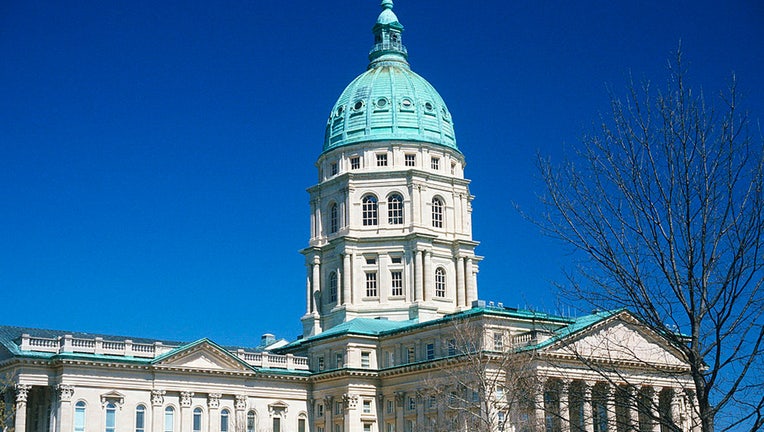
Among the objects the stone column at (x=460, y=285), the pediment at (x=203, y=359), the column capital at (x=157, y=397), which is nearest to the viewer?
the column capital at (x=157, y=397)

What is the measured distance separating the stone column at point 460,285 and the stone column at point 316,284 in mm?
14609

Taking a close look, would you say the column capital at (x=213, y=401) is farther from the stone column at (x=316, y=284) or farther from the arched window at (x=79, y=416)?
the stone column at (x=316, y=284)

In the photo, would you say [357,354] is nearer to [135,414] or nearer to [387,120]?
[135,414]

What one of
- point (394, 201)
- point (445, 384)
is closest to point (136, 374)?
point (445, 384)

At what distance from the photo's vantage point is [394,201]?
359ft

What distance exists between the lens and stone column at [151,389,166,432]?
288ft

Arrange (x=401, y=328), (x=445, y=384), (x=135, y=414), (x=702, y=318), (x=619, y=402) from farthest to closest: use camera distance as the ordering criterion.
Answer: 1. (x=401, y=328)
2. (x=135, y=414)
3. (x=445, y=384)
4. (x=619, y=402)
5. (x=702, y=318)

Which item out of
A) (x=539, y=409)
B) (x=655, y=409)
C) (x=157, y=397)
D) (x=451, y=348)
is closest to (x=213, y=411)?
(x=157, y=397)

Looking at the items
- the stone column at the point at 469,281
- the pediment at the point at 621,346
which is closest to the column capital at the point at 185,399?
the stone column at the point at 469,281

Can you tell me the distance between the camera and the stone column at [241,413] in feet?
301

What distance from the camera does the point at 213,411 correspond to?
91.4 m

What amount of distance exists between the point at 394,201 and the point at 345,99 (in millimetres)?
14367

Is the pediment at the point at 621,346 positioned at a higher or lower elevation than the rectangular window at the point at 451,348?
lower

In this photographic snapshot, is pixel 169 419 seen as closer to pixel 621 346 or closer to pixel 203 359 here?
pixel 203 359
